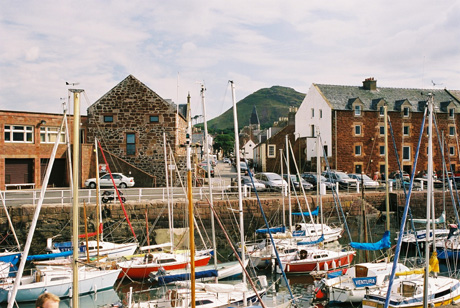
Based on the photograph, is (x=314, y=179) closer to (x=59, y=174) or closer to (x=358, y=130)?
(x=358, y=130)

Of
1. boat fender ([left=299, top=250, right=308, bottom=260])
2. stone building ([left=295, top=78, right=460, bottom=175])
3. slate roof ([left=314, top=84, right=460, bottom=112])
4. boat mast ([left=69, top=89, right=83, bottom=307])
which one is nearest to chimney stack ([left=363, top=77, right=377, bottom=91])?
stone building ([left=295, top=78, right=460, bottom=175])

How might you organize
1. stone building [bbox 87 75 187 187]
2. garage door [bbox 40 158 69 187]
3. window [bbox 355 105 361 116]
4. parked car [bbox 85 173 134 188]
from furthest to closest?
window [bbox 355 105 361 116], stone building [bbox 87 75 187 187], garage door [bbox 40 158 69 187], parked car [bbox 85 173 134 188]

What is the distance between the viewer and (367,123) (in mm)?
50844

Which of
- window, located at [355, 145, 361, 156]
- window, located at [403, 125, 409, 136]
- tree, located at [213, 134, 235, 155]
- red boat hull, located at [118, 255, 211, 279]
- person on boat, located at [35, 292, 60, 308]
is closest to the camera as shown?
person on boat, located at [35, 292, 60, 308]

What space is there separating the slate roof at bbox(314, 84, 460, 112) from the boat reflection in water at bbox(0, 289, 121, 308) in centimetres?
3587

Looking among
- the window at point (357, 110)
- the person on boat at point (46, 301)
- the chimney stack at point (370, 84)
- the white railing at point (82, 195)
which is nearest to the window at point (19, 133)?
the white railing at point (82, 195)

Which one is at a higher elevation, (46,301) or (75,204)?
(75,204)

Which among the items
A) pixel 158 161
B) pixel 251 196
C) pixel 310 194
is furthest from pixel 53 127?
pixel 310 194

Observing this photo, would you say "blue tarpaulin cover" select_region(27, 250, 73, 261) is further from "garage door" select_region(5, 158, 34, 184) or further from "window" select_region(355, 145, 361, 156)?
"window" select_region(355, 145, 361, 156)

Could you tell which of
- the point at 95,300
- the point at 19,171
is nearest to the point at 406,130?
the point at 19,171

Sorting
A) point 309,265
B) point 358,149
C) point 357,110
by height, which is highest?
point 357,110

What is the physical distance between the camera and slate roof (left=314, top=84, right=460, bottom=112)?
168ft

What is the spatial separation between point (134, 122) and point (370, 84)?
2846cm

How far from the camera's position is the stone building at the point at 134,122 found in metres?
40.9
